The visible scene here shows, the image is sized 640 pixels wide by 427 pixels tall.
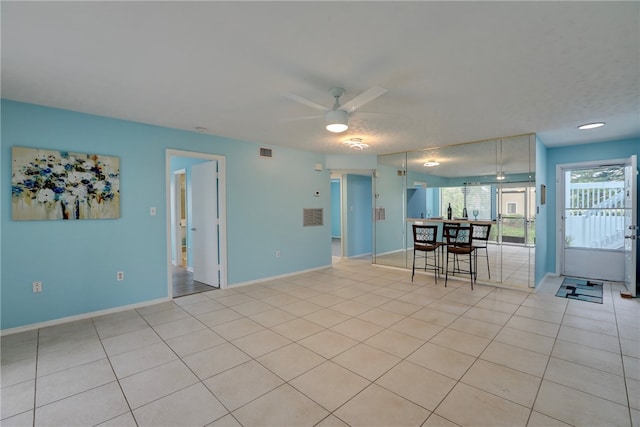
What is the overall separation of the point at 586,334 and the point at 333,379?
111 inches

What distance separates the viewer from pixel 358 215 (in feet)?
25.5

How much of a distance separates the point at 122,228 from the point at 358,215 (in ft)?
17.9

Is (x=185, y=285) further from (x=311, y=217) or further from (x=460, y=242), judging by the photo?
(x=460, y=242)

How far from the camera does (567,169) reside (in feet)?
17.8

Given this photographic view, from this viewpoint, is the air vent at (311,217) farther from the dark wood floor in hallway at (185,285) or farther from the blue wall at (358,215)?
the dark wood floor in hallway at (185,285)

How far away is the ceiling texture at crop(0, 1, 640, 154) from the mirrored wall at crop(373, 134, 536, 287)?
1.03 metres

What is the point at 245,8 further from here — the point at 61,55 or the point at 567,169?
the point at 567,169

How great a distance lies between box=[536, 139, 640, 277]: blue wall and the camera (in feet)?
15.7

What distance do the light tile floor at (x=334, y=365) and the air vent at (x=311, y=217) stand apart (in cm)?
221

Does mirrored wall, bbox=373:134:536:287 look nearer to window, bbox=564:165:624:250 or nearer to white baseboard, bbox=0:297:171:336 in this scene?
window, bbox=564:165:624:250

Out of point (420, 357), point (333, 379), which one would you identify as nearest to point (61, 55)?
point (333, 379)

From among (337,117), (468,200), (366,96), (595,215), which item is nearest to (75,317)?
(337,117)

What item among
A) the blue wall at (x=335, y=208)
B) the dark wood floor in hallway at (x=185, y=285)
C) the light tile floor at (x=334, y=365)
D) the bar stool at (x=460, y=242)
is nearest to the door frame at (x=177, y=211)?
the dark wood floor in hallway at (x=185, y=285)

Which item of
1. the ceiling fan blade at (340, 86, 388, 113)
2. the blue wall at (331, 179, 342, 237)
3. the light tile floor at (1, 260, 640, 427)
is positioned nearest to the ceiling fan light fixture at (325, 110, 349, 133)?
the ceiling fan blade at (340, 86, 388, 113)
